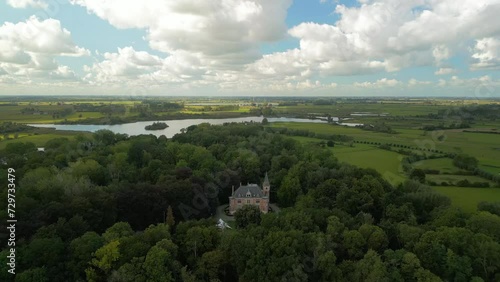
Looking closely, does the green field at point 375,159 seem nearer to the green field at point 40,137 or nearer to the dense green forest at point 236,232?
the dense green forest at point 236,232

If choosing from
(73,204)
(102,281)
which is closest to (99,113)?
(73,204)

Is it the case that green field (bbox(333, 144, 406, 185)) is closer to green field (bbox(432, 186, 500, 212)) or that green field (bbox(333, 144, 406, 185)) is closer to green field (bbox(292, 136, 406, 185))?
green field (bbox(292, 136, 406, 185))

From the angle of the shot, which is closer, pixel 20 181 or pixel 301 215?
pixel 301 215

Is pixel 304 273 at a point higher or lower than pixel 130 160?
lower

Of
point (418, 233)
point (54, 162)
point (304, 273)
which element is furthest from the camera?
point (54, 162)

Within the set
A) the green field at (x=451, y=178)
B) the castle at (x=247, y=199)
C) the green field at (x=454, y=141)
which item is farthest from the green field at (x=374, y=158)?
the castle at (x=247, y=199)

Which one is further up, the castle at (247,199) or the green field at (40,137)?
the green field at (40,137)

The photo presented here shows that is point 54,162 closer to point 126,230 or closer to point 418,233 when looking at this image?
point 126,230
